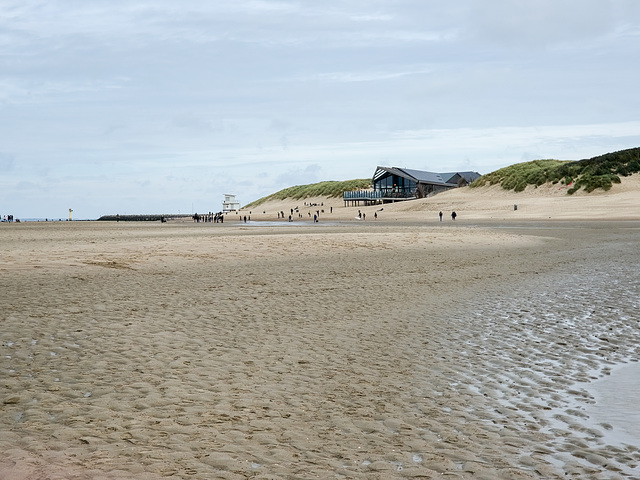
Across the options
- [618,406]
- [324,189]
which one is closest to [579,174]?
[324,189]

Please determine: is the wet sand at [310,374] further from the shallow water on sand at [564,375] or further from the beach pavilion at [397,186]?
the beach pavilion at [397,186]

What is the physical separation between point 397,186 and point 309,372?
124m

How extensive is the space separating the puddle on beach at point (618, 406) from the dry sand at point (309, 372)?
3.9 inches

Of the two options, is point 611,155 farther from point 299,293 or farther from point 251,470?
point 251,470

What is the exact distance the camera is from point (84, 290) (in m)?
15.2

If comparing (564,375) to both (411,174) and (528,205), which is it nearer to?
(528,205)

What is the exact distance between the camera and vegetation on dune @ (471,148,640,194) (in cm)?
9269

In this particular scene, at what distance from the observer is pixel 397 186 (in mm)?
130375

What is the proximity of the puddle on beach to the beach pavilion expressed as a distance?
119144mm

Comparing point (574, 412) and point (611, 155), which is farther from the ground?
point (611, 155)

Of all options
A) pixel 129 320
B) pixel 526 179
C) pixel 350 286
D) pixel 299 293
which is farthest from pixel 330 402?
pixel 526 179

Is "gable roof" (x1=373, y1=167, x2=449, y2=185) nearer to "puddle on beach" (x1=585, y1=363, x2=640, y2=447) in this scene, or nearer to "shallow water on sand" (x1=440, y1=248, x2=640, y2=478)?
"shallow water on sand" (x1=440, y1=248, x2=640, y2=478)

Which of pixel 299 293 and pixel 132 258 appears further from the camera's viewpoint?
pixel 132 258

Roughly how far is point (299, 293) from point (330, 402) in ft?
27.5
